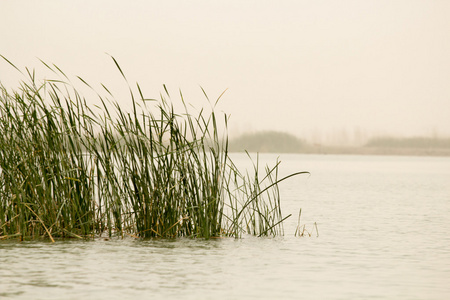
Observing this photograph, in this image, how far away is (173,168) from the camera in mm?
7211

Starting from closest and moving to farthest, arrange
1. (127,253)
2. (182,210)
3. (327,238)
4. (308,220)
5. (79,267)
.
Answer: (79,267), (127,253), (182,210), (327,238), (308,220)

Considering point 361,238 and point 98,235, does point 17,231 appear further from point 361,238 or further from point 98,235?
point 361,238

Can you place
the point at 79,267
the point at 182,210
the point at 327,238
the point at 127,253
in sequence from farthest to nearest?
the point at 327,238
the point at 182,210
the point at 127,253
the point at 79,267

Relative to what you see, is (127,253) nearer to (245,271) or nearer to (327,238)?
(245,271)

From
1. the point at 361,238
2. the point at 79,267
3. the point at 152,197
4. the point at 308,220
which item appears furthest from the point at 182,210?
the point at 308,220

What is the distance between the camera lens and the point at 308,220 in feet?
39.1

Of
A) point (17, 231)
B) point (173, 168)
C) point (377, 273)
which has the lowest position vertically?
point (377, 273)

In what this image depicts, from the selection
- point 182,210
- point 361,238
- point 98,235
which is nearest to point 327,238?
point 361,238

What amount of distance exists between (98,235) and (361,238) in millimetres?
3725

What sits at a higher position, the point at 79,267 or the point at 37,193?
the point at 37,193

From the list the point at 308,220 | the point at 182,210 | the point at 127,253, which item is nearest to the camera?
the point at 127,253

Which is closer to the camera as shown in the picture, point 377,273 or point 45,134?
point 377,273

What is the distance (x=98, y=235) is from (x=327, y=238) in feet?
10.5

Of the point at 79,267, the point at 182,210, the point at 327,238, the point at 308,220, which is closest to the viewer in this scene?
the point at 79,267
